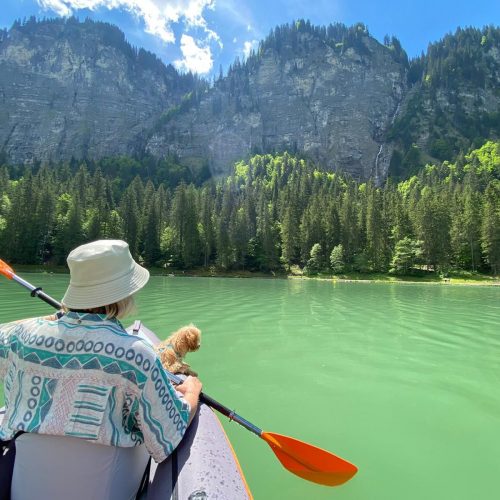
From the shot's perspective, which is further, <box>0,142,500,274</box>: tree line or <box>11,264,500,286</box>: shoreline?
<box>0,142,500,274</box>: tree line

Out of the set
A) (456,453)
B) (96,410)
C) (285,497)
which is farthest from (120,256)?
(456,453)

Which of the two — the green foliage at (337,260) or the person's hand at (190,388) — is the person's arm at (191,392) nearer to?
the person's hand at (190,388)

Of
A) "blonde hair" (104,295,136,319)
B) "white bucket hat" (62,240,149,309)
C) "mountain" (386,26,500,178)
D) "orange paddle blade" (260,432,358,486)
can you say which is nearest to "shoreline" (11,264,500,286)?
"orange paddle blade" (260,432,358,486)

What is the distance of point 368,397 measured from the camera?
7.38 m

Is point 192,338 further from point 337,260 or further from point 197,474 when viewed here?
point 337,260

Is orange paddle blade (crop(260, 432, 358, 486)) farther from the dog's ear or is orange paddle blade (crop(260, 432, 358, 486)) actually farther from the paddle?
the dog's ear

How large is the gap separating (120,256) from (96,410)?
0.96 metres

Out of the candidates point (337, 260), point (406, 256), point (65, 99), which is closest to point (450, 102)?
point (406, 256)

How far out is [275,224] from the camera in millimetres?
84750

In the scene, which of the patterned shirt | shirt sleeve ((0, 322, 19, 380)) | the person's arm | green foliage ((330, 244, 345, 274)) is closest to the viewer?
the patterned shirt

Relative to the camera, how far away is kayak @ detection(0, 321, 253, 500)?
9.27ft

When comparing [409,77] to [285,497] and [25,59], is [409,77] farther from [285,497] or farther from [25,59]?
[285,497]

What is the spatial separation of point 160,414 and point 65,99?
20169 centimetres

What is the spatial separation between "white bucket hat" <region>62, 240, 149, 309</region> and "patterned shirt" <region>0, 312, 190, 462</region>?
11 centimetres
